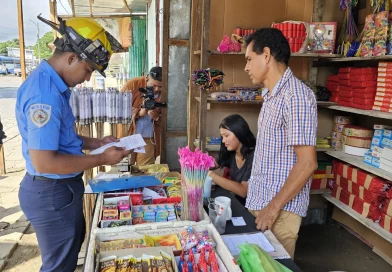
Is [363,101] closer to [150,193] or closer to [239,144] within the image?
[239,144]

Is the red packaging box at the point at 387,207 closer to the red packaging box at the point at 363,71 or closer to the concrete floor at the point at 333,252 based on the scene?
the concrete floor at the point at 333,252

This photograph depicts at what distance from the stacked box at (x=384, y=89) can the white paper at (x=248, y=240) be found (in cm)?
189

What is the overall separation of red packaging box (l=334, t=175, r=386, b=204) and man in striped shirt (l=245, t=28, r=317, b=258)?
5.12 feet

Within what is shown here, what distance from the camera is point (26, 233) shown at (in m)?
3.40

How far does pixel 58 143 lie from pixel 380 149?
2599 mm

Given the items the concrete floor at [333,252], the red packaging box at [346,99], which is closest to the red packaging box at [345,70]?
the red packaging box at [346,99]

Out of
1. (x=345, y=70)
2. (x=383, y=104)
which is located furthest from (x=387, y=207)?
(x=345, y=70)

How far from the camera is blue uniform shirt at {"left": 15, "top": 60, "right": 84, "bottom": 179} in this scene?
1.39 meters

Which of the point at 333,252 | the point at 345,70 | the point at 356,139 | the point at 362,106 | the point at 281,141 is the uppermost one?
the point at 345,70

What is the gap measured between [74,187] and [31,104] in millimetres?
523

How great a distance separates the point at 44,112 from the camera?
4.62 feet

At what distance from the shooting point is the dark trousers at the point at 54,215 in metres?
1.61

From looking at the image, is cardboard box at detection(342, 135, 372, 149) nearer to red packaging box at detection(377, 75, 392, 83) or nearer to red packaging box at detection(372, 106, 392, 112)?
red packaging box at detection(372, 106, 392, 112)

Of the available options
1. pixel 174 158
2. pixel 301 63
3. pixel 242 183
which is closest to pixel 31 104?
pixel 242 183
